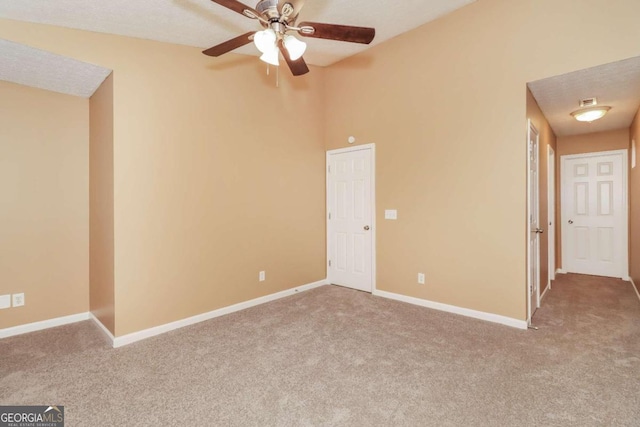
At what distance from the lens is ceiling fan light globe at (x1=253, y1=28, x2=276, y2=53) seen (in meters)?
1.97

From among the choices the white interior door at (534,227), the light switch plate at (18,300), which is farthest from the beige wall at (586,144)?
the light switch plate at (18,300)

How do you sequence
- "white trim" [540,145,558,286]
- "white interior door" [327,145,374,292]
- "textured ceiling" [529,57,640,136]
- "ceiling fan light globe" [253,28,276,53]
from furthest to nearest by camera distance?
"white trim" [540,145,558,286], "white interior door" [327,145,374,292], "textured ceiling" [529,57,640,136], "ceiling fan light globe" [253,28,276,53]

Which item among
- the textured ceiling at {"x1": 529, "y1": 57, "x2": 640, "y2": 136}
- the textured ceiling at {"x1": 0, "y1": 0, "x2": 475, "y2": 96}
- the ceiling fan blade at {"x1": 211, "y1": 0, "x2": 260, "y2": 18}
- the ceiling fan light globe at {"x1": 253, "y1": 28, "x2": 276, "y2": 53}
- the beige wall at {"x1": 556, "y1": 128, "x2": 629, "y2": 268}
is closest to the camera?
the ceiling fan blade at {"x1": 211, "y1": 0, "x2": 260, "y2": 18}

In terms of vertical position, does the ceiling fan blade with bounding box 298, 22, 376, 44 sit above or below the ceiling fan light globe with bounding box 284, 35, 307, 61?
above

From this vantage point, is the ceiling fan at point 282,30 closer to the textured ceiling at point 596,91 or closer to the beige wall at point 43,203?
the textured ceiling at point 596,91

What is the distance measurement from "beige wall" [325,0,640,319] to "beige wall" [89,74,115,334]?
2.93 meters

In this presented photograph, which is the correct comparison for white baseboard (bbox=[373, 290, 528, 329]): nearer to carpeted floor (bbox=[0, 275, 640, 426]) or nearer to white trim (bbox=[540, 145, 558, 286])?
carpeted floor (bbox=[0, 275, 640, 426])

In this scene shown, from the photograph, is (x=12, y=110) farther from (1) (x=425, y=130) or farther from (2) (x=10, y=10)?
(1) (x=425, y=130)

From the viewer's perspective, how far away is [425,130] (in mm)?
3609

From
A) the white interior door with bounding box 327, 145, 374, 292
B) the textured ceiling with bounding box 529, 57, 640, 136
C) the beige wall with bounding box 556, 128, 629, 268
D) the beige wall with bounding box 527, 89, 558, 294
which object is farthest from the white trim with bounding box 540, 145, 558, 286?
the white interior door with bounding box 327, 145, 374, 292

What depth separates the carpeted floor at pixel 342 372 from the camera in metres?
1.82

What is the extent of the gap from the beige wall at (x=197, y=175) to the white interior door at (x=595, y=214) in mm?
4537

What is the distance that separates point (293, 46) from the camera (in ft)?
6.93

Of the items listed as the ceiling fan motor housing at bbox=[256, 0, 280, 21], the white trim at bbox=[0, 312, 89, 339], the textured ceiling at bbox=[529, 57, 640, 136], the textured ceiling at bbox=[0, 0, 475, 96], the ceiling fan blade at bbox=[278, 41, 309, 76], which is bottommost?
the white trim at bbox=[0, 312, 89, 339]
